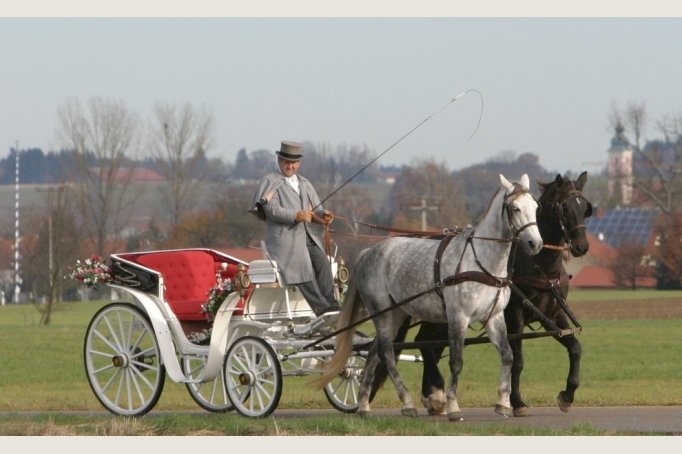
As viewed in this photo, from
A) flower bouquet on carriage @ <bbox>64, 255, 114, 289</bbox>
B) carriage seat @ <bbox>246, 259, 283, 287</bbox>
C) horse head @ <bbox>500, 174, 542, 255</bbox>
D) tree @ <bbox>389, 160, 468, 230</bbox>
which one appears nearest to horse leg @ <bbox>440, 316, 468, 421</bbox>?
horse head @ <bbox>500, 174, 542, 255</bbox>

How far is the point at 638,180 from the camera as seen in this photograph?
10144 centimetres

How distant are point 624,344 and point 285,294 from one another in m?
22.6

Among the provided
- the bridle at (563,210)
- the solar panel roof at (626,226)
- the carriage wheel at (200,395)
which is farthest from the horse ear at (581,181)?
the solar panel roof at (626,226)

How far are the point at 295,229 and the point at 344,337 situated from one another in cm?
105

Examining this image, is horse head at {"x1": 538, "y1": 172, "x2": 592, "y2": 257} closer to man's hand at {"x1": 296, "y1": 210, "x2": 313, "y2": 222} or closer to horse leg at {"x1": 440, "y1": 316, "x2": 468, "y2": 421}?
horse leg at {"x1": 440, "y1": 316, "x2": 468, "y2": 421}

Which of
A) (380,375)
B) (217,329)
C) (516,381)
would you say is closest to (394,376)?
(380,375)

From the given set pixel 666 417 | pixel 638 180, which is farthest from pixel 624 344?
pixel 638 180

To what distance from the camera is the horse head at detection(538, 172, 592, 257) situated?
12500 mm

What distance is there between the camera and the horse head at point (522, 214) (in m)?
11.6

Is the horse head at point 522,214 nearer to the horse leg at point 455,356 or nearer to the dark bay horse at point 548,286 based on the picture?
the dark bay horse at point 548,286

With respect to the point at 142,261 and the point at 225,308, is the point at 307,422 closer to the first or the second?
the point at 225,308

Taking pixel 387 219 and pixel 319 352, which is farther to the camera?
pixel 387 219

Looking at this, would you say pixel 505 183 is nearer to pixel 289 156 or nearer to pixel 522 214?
pixel 522 214

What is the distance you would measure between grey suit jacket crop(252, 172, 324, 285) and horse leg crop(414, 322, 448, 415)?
51.9 inches
